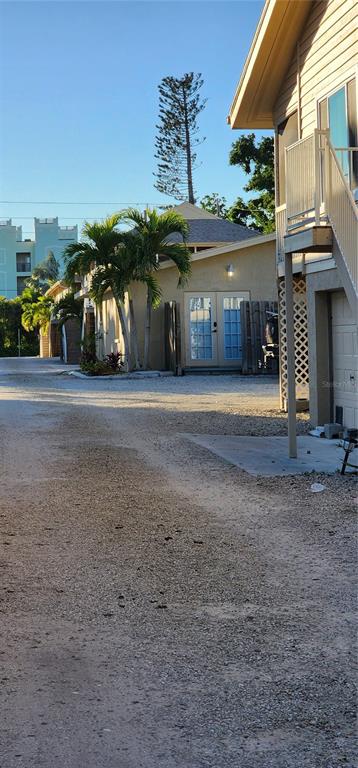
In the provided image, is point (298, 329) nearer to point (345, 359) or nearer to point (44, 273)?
point (345, 359)

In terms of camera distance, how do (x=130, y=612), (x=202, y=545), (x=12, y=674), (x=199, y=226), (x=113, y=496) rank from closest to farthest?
(x=12, y=674), (x=130, y=612), (x=202, y=545), (x=113, y=496), (x=199, y=226)

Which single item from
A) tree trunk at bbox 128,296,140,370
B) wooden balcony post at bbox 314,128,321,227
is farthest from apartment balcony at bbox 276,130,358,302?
tree trunk at bbox 128,296,140,370

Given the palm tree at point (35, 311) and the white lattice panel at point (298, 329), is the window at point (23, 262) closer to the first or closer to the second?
the palm tree at point (35, 311)

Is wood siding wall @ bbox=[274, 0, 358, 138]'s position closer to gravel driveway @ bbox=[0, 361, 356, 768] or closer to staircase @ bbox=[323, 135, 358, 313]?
staircase @ bbox=[323, 135, 358, 313]

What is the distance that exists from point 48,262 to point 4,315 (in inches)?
821

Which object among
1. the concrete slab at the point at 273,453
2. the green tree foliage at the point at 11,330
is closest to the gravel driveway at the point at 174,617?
the concrete slab at the point at 273,453

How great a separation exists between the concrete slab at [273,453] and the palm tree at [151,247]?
567 inches

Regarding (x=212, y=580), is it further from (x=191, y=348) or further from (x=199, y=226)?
(x=199, y=226)

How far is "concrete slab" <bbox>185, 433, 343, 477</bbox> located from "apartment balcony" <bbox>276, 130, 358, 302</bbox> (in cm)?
207

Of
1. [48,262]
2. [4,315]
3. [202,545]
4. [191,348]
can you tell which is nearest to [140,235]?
[191,348]

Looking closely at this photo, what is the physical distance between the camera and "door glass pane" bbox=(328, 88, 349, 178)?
39.0ft

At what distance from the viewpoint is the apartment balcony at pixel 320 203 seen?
9188 mm

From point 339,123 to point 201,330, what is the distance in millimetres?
16479

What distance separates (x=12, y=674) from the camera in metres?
4.02
